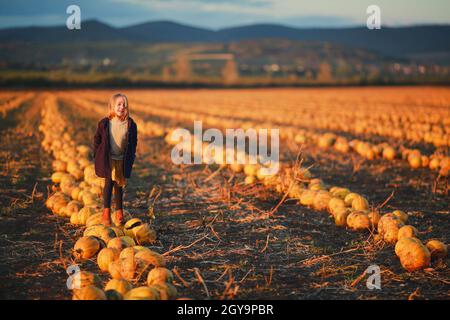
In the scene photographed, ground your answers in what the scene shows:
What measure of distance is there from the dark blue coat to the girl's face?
15cm

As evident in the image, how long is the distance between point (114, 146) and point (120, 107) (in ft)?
1.77

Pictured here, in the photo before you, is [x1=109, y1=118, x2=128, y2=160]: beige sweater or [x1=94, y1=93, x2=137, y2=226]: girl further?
[x1=109, y1=118, x2=128, y2=160]: beige sweater

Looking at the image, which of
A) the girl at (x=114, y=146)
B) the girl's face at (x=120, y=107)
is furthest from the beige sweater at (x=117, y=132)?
the girl's face at (x=120, y=107)

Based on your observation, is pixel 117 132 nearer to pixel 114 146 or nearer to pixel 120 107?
pixel 114 146

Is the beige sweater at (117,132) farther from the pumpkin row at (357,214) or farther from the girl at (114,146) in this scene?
the pumpkin row at (357,214)

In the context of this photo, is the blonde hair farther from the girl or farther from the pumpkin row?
the pumpkin row

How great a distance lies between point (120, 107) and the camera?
646 centimetres

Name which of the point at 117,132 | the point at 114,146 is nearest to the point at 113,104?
the point at 117,132

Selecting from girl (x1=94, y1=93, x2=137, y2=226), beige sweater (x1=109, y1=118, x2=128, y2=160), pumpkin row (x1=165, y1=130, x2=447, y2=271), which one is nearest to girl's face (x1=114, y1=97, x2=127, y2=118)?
girl (x1=94, y1=93, x2=137, y2=226)

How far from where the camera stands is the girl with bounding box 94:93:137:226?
6.52 metres
